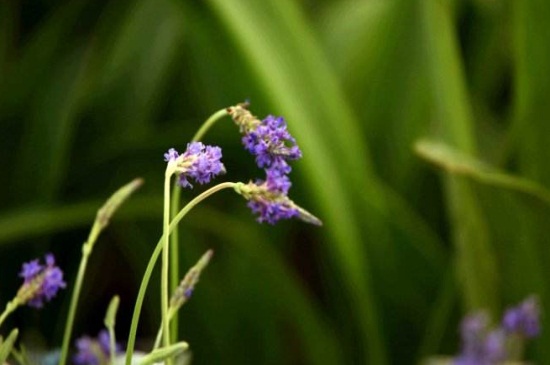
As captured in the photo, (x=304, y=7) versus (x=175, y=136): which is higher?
(x=304, y=7)

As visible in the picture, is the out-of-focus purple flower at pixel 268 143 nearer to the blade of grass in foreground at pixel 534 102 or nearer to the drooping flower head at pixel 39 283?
the drooping flower head at pixel 39 283

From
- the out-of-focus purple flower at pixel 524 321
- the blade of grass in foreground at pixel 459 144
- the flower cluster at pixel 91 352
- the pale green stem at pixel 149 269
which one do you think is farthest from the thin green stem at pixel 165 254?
the blade of grass in foreground at pixel 459 144

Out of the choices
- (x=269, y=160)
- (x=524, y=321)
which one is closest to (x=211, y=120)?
(x=269, y=160)

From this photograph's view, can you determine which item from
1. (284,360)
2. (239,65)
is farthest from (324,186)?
(284,360)

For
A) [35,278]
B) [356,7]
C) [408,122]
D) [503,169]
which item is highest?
[356,7]

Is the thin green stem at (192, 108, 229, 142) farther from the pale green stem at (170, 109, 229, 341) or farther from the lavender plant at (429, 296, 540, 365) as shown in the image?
the lavender plant at (429, 296, 540, 365)

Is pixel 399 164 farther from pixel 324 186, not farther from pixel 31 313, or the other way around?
pixel 31 313

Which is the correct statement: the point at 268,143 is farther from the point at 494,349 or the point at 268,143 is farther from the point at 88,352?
→ the point at 494,349

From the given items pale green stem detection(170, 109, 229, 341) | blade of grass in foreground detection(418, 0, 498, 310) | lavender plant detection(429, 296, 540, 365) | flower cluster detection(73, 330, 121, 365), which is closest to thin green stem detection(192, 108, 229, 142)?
pale green stem detection(170, 109, 229, 341)
